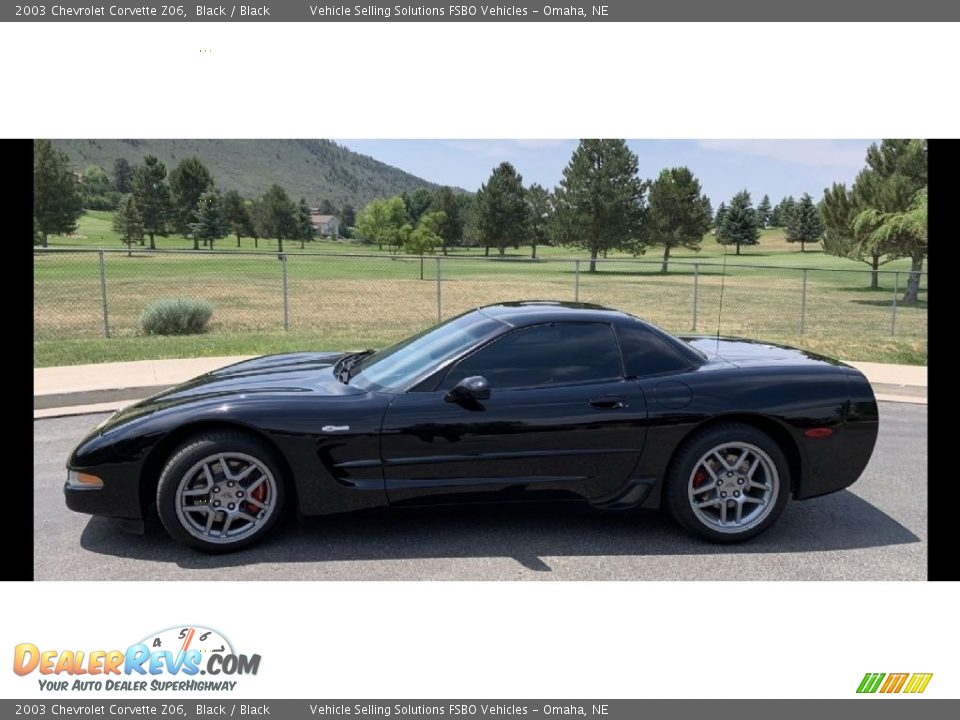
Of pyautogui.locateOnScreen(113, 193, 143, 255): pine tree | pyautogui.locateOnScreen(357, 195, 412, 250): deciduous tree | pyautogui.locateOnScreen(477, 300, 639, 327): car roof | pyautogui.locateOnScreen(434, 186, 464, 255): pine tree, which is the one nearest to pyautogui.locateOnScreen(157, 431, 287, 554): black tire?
pyautogui.locateOnScreen(477, 300, 639, 327): car roof

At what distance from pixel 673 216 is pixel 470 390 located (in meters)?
53.1

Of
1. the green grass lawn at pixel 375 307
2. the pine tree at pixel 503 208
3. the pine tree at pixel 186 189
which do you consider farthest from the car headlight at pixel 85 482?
the pine tree at pixel 503 208

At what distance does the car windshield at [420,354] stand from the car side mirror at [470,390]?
25 cm

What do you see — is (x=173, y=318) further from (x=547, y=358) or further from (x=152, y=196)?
(x=152, y=196)

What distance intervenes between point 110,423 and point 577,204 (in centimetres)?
5636

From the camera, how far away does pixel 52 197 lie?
56688 millimetres

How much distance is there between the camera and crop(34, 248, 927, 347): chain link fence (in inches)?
585

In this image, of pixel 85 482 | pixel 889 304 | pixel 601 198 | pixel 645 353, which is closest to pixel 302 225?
pixel 601 198

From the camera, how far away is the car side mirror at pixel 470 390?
4129 millimetres

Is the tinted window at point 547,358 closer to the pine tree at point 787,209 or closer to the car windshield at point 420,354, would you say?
the car windshield at point 420,354

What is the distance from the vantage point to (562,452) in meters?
4.30

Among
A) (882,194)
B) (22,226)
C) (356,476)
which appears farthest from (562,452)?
(882,194)

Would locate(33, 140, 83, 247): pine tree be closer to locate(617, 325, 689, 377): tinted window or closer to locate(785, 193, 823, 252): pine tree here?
locate(617, 325, 689, 377): tinted window

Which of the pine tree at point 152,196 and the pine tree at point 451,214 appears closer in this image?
the pine tree at point 152,196
